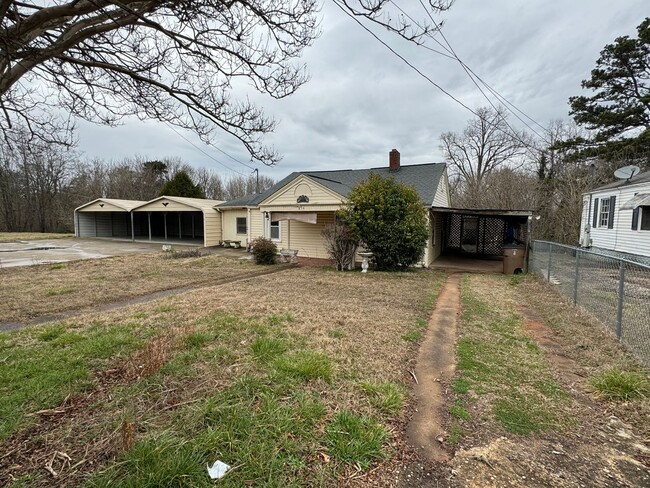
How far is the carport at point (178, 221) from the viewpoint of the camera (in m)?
19.7

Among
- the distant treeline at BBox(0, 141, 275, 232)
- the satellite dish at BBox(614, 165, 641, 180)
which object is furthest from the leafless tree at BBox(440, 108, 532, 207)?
the distant treeline at BBox(0, 141, 275, 232)

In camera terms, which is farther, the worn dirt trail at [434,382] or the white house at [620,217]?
the white house at [620,217]

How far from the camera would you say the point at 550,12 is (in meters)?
6.58

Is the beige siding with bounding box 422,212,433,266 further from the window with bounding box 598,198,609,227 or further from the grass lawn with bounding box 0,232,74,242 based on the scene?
the grass lawn with bounding box 0,232,74,242

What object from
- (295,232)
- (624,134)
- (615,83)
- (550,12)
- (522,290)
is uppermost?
(615,83)

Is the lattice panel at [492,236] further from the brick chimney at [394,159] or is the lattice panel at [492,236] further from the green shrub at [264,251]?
the green shrub at [264,251]

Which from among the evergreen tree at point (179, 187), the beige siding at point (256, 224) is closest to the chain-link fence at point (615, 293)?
the beige siding at point (256, 224)

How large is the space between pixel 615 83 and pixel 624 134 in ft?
10.8

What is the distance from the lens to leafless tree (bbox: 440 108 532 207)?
27.4 meters

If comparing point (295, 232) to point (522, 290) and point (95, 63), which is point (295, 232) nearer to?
point (522, 290)

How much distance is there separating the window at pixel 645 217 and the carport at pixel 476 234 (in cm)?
466

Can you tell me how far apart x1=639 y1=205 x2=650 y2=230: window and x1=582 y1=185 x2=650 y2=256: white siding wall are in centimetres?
18

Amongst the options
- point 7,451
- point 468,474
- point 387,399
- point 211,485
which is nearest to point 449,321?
point 387,399

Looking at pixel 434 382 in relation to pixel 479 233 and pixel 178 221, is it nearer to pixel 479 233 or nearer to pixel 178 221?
pixel 479 233
